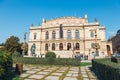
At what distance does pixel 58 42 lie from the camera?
52.6 metres

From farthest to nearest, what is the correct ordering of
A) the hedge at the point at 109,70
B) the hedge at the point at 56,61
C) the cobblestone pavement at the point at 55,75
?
the hedge at the point at 56,61
the cobblestone pavement at the point at 55,75
the hedge at the point at 109,70

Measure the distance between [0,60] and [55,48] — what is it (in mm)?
43531

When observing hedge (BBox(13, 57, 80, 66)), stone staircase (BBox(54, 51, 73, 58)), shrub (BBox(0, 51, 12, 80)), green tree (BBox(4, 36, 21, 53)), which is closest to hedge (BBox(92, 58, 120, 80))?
shrub (BBox(0, 51, 12, 80))

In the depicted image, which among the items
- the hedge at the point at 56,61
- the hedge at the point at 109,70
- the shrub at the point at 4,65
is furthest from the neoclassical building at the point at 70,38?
the shrub at the point at 4,65

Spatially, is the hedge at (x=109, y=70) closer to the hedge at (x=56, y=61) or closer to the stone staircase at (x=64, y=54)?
the hedge at (x=56, y=61)

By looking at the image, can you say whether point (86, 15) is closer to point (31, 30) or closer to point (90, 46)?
point (90, 46)

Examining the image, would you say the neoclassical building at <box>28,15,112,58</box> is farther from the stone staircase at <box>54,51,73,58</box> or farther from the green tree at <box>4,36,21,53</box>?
the green tree at <box>4,36,21,53</box>

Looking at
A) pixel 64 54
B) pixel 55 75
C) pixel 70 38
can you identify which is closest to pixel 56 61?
pixel 55 75

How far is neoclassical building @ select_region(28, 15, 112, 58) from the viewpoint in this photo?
50.4 m

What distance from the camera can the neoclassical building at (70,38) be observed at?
5044 centimetres

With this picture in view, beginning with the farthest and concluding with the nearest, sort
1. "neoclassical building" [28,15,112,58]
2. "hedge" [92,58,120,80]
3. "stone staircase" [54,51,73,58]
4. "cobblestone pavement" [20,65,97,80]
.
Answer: "neoclassical building" [28,15,112,58], "stone staircase" [54,51,73,58], "cobblestone pavement" [20,65,97,80], "hedge" [92,58,120,80]

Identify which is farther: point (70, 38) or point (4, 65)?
point (70, 38)

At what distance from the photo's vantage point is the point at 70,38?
52.3m

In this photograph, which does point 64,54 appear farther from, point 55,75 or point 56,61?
point 55,75
